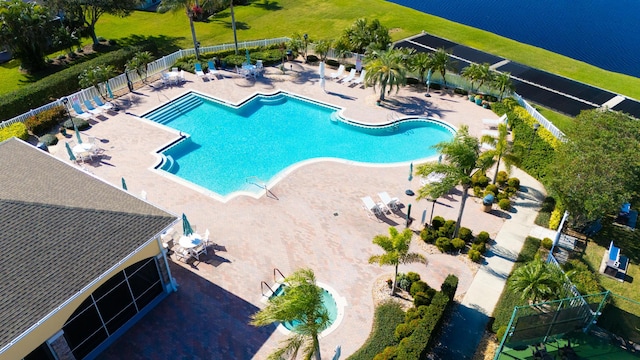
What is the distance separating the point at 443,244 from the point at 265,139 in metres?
15.7

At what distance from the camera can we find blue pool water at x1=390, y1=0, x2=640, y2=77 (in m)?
50.6

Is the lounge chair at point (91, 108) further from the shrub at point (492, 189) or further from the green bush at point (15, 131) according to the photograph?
the shrub at point (492, 189)

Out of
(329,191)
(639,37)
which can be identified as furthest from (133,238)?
(639,37)

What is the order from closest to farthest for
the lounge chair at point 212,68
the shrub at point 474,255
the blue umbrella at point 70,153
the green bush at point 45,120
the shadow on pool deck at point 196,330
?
→ the shadow on pool deck at point 196,330
the shrub at point 474,255
the blue umbrella at point 70,153
the green bush at point 45,120
the lounge chair at point 212,68

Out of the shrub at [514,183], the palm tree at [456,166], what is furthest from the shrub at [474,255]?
the shrub at [514,183]

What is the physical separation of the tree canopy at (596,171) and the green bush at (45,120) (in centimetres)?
3272

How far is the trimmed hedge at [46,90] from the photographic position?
3419 cm

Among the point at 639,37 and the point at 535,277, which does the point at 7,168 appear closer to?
the point at 535,277

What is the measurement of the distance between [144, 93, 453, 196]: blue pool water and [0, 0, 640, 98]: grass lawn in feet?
46.7

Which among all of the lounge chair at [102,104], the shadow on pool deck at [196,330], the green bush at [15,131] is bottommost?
the shadow on pool deck at [196,330]

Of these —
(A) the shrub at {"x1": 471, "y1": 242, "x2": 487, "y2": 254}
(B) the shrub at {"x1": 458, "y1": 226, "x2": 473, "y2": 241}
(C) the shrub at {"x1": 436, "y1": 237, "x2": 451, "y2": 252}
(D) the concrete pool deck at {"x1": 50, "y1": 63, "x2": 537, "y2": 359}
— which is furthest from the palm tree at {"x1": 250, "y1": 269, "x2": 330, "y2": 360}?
(B) the shrub at {"x1": 458, "y1": 226, "x2": 473, "y2": 241}

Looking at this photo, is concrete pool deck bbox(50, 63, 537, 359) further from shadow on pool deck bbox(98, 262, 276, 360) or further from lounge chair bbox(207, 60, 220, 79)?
lounge chair bbox(207, 60, 220, 79)

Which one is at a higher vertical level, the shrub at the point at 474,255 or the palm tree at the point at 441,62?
the palm tree at the point at 441,62

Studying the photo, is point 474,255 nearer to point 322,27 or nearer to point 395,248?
point 395,248
